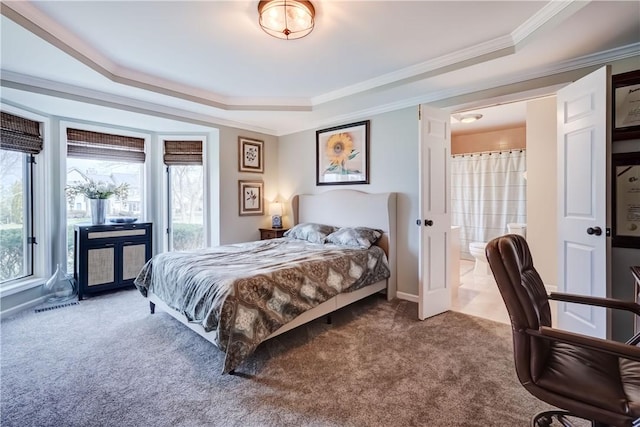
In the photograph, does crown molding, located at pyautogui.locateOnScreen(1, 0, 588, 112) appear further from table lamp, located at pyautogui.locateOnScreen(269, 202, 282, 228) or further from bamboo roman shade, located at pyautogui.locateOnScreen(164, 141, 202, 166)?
table lamp, located at pyautogui.locateOnScreen(269, 202, 282, 228)

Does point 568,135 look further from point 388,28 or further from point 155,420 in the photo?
point 155,420

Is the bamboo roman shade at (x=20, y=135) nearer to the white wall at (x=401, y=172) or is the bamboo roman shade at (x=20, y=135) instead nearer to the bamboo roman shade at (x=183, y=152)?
the bamboo roman shade at (x=183, y=152)

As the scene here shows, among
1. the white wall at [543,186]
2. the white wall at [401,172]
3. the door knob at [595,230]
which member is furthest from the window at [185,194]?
the white wall at [543,186]

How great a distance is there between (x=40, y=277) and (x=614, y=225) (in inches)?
230

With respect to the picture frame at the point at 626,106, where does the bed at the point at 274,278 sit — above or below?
below

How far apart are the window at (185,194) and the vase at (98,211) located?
0.92 metres

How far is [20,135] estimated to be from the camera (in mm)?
3281

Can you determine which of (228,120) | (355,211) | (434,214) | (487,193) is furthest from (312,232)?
(487,193)

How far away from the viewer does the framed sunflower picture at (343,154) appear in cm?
400

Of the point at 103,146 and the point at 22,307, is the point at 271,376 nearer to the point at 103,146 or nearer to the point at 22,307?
the point at 22,307

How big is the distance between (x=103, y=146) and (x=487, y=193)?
629cm

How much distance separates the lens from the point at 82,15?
2115 millimetres

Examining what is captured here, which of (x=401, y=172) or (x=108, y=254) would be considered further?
(x=108, y=254)

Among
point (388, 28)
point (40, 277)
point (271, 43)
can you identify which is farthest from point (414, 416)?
point (40, 277)
